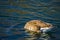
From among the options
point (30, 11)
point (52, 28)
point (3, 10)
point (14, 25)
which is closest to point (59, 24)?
point (52, 28)

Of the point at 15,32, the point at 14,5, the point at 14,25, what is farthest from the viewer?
the point at 14,5

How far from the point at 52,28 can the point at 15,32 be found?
5.11 ft

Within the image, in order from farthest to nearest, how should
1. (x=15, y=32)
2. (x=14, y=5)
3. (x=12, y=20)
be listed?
(x=14, y=5) → (x=12, y=20) → (x=15, y=32)

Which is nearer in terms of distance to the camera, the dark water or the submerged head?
the dark water

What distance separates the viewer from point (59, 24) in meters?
13.2

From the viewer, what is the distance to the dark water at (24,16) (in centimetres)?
1159

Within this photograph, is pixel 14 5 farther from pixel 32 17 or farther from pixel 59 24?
pixel 59 24

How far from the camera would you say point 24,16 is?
14.8 metres

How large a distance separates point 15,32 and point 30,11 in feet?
13.4

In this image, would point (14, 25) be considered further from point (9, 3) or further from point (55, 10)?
point (9, 3)

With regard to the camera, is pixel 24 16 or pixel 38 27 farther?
pixel 24 16

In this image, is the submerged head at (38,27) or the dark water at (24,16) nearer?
the dark water at (24,16)

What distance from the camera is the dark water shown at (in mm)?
11586

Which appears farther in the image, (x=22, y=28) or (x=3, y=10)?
(x=3, y=10)
